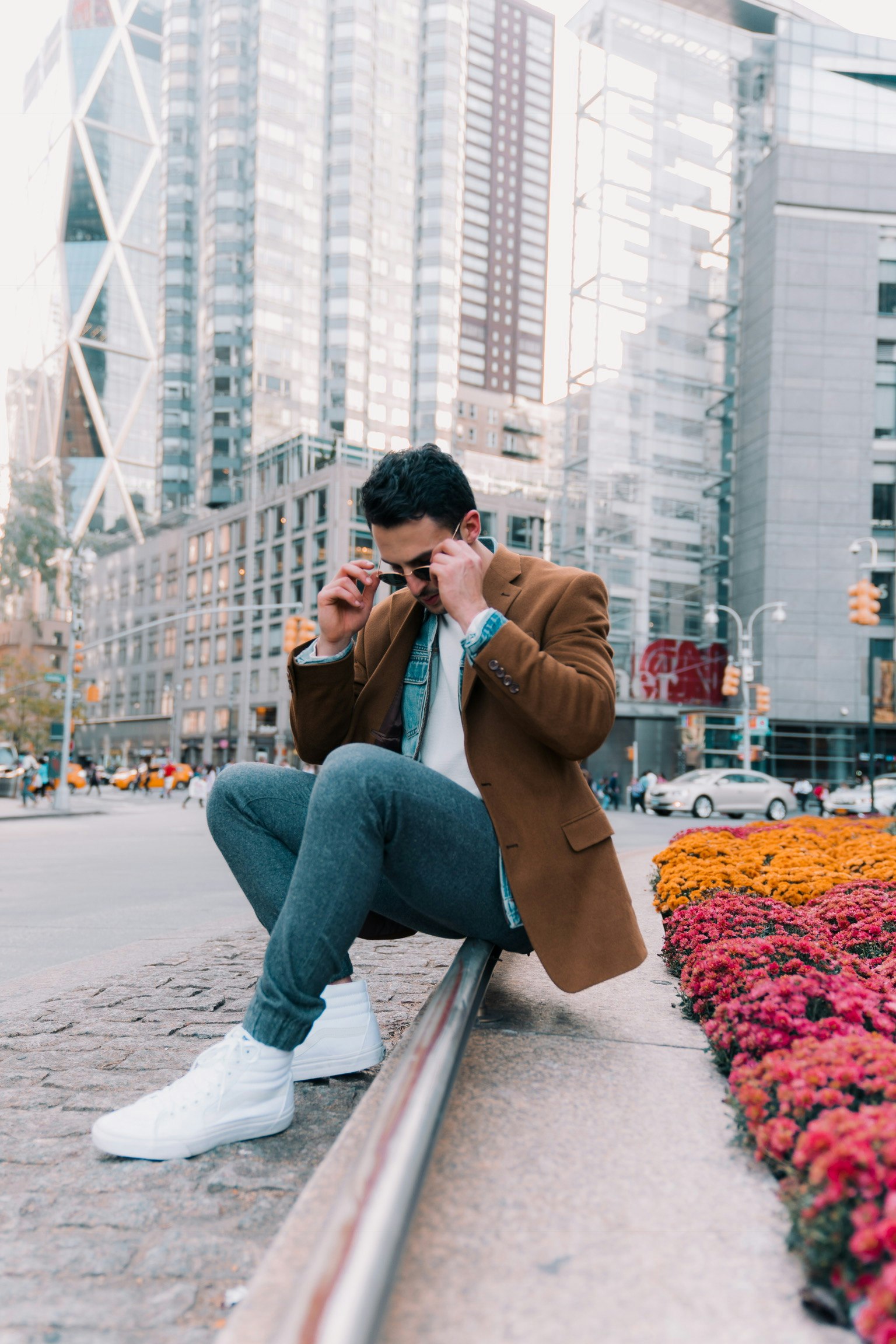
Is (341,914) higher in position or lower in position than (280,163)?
lower

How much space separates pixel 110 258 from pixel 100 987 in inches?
4160

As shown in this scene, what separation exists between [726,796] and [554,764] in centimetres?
2677

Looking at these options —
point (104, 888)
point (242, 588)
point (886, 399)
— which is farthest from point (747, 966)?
point (242, 588)

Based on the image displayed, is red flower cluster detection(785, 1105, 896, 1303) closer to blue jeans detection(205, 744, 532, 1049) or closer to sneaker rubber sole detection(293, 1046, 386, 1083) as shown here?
blue jeans detection(205, 744, 532, 1049)

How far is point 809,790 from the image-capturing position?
38.6 metres

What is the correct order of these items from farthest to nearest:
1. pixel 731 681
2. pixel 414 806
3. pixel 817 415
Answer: pixel 817 415 < pixel 731 681 < pixel 414 806

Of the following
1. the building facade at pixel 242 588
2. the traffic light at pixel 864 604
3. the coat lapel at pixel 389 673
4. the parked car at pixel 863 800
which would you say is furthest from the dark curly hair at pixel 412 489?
the building facade at pixel 242 588

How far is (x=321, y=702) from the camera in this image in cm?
277

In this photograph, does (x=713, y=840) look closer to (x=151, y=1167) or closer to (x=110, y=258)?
(x=151, y=1167)

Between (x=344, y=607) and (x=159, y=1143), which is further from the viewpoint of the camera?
(x=344, y=607)

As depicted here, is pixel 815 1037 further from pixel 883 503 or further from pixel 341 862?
pixel 883 503

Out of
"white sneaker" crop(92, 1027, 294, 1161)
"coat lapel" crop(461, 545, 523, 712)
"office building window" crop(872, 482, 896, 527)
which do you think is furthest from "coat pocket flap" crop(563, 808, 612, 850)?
"office building window" crop(872, 482, 896, 527)

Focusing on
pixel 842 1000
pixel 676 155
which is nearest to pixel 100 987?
pixel 842 1000

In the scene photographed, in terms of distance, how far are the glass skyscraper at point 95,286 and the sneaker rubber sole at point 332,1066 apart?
3775 inches
